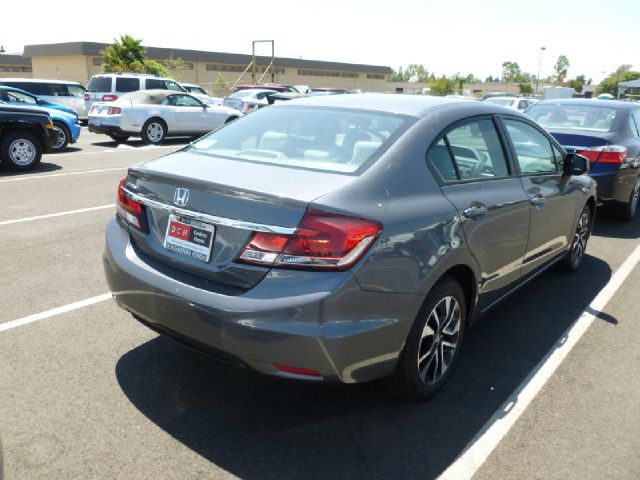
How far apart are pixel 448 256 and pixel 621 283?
3256 millimetres

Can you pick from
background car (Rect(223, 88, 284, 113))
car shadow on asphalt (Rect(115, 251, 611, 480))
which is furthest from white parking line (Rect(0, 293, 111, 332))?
background car (Rect(223, 88, 284, 113))

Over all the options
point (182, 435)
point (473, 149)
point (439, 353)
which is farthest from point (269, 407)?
point (473, 149)

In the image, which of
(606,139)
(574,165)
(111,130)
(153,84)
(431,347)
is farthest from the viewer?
(153,84)

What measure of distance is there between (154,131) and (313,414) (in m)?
14.5

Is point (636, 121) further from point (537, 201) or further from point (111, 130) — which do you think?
point (111, 130)

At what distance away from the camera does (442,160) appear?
3.24 m

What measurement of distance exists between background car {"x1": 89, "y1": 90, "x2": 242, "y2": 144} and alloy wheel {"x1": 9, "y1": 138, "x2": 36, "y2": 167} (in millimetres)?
4942

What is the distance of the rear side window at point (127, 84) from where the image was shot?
19.0 metres

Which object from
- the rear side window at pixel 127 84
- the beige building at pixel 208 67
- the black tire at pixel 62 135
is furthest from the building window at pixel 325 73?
the black tire at pixel 62 135

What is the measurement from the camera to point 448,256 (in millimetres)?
2990

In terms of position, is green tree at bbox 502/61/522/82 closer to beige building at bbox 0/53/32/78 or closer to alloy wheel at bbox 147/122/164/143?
beige building at bbox 0/53/32/78

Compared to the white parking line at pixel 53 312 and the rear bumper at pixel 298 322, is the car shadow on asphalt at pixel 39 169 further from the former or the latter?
the rear bumper at pixel 298 322

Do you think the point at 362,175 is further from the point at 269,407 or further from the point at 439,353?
the point at 269,407

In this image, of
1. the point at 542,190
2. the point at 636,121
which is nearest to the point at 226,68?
the point at 636,121
